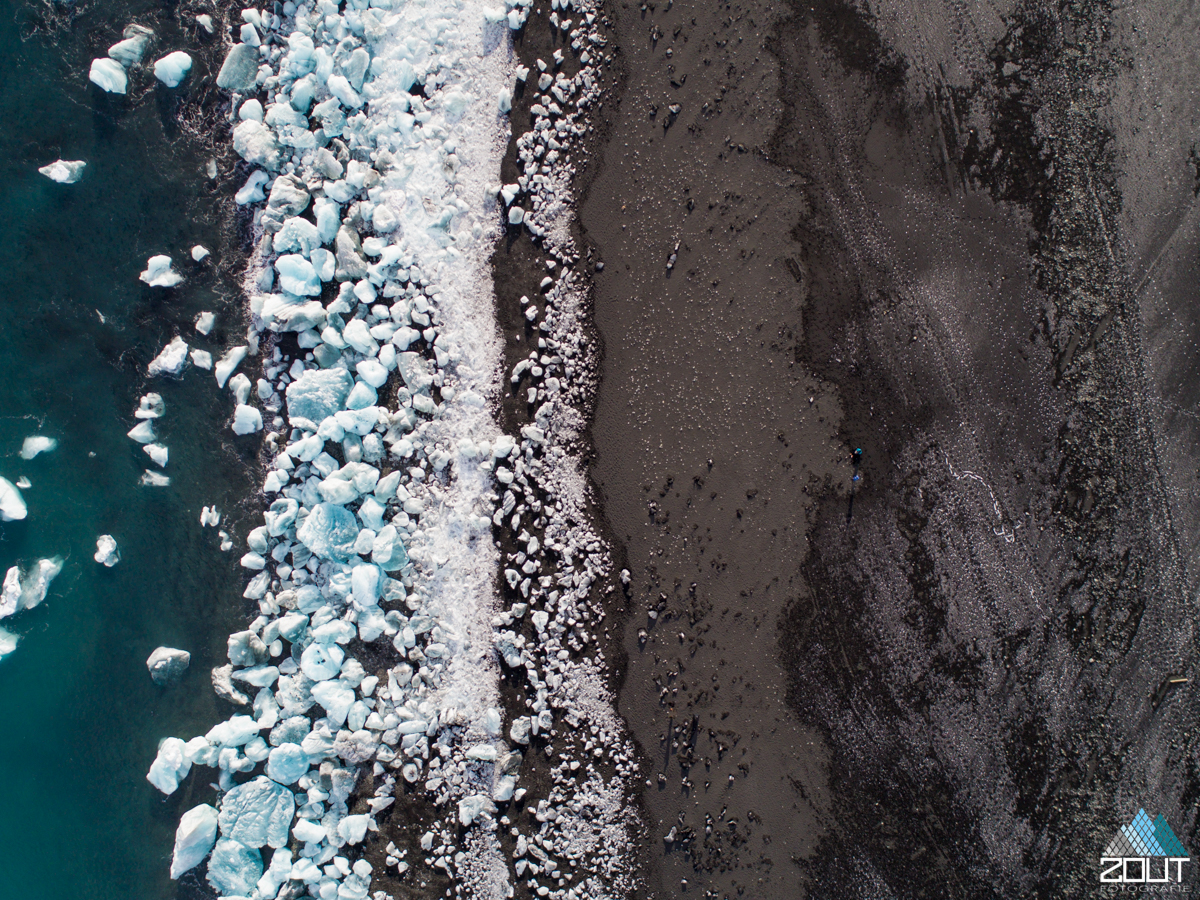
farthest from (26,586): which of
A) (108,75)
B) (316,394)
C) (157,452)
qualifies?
(108,75)

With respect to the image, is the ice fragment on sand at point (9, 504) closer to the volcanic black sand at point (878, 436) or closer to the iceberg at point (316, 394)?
the iceberg at point (316, 394)

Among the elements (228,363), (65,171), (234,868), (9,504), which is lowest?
(234,868)

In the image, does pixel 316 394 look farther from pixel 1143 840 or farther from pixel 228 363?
pixel 1143 840

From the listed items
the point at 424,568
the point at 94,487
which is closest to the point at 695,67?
the point at 424,568

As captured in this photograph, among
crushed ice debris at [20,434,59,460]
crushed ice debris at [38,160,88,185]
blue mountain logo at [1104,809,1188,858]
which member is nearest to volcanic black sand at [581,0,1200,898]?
blue mountain logo at [1104,809,1188,858]

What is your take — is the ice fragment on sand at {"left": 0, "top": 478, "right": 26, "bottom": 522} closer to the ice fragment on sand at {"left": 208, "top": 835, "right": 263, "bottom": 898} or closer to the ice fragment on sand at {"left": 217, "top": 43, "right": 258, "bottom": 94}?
the ice fragment on sand at {"left": 208, "top": 835, "right": 263, "bottom": 898}

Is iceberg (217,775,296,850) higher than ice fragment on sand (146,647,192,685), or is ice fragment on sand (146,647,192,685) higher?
ice fragment on sand (146,647,192,685)
